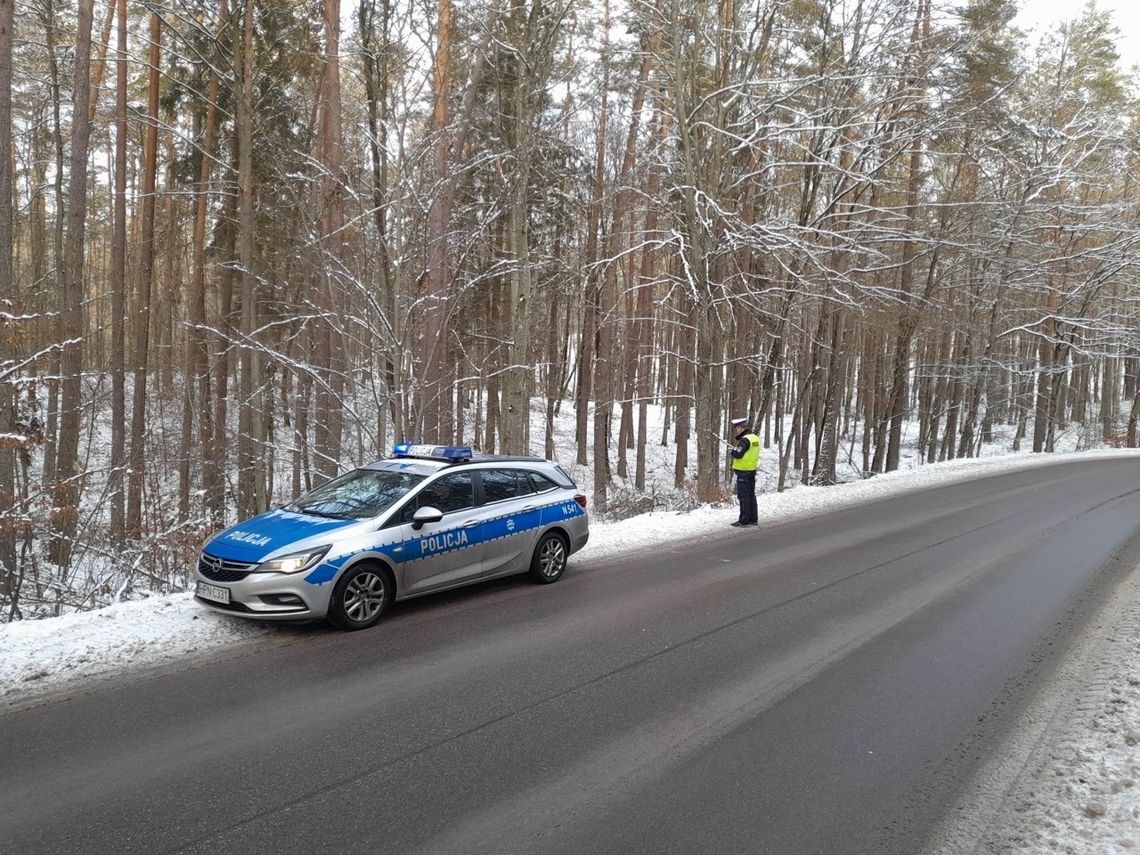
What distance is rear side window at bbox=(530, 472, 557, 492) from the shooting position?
8.66 m

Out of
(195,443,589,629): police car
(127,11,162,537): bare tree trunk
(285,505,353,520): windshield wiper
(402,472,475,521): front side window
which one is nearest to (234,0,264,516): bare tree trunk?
(127,11,162,537): bare tree trunk

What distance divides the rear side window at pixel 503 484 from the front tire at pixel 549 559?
24.6 inches

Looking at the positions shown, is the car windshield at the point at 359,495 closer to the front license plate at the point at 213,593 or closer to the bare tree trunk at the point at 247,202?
the front license plate at the point at 213,593

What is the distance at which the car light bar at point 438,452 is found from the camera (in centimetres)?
792

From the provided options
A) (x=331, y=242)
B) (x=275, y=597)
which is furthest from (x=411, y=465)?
(x=331, y=242)

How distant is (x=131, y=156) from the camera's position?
83.8 ft

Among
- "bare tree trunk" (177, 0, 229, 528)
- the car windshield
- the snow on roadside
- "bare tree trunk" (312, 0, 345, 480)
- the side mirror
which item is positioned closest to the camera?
the snow on roadside

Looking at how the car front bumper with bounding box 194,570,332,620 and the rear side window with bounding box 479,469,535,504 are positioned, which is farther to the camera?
the rear side window with bounding box 479,469,535,504

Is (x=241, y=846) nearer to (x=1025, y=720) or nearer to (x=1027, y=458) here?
(x=1025, y=720)

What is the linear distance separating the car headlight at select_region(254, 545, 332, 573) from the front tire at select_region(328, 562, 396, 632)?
0.30 m

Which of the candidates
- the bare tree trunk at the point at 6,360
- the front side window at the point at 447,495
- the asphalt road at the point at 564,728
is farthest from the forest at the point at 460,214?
the asphalt road at the point at 564,728

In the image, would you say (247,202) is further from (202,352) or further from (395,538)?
(395,538)

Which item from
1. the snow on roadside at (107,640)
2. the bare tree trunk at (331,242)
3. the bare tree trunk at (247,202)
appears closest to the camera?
the snow on roadside at (107,640)

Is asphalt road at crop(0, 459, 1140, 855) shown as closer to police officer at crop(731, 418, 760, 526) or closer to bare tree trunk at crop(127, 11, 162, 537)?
police officer at crop(731, 418, 760, 526)
